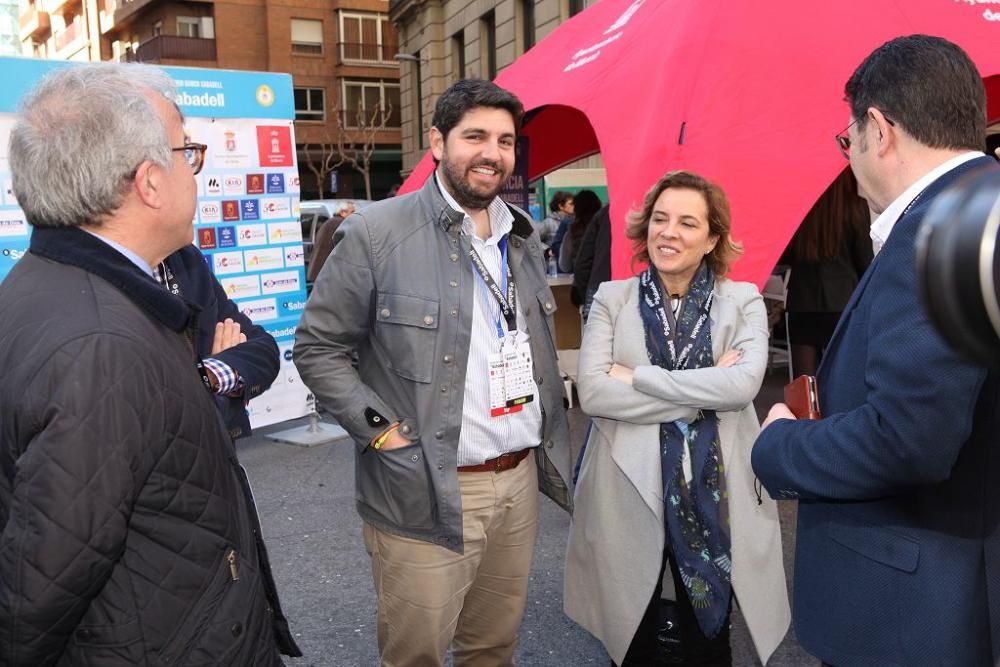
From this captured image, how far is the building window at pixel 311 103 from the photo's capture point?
135 ft

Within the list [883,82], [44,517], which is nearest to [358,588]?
[44,517]

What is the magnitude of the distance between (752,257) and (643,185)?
0.59 m

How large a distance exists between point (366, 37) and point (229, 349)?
1663 inches

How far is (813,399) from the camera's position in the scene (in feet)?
6.31

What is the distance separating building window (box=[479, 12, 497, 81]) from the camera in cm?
2412

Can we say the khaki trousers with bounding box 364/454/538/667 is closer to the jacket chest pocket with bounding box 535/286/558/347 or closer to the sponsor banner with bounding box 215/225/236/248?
the jacket chest pocket with bounding box 535/286/558/347

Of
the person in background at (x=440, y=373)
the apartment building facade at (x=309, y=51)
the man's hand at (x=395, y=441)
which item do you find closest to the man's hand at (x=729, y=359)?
the person in background at (x=440, y=373)

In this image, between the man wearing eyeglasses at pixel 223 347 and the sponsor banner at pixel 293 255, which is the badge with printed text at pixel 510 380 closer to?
the man wearing eyeglasses at pixel 223 347

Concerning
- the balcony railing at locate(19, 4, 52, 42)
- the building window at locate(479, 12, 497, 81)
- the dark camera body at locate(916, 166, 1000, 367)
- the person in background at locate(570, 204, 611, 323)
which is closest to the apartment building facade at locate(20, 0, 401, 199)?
the building window at locate(479, 12, 497, 81)

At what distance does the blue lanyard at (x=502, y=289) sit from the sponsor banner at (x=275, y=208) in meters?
4.39

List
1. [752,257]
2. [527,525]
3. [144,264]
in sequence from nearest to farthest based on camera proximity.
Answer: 1. [144,264]
2. [527,525]
3. [752,257]

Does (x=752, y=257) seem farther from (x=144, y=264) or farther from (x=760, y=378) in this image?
(x=144, y=264)

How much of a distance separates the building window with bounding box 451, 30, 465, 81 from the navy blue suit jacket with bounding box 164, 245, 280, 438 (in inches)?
993

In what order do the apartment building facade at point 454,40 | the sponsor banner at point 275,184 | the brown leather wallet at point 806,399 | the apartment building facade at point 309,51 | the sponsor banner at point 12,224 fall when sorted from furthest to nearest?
the apartment building facade at point 309,51 < the apartment building facade at point 454,40 < the sponsor banner at point 275,184 < the sponsor banner at point 12,224 < the brown leather wallet at point 806,399
